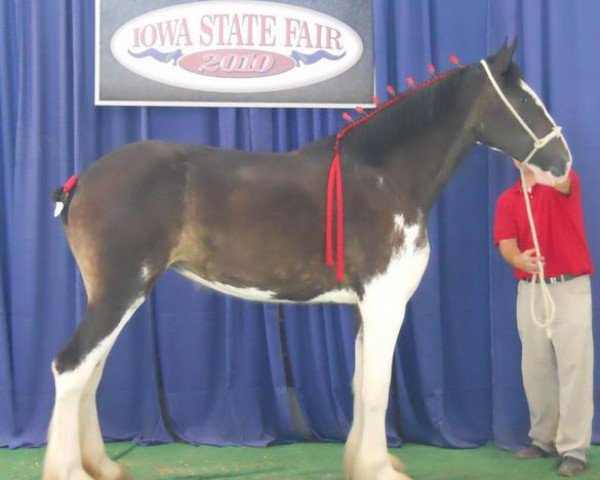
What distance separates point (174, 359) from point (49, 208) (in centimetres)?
97

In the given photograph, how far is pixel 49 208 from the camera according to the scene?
362 centimetres

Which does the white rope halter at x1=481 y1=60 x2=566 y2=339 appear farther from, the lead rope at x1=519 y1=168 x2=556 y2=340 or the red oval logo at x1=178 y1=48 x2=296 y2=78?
the red oval logo at x1=178 y1=48 x2=296 y2=78

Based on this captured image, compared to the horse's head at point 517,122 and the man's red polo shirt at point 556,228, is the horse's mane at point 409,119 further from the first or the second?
the man's red polo shirt at point 556,228

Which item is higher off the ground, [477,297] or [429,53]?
[429,53]

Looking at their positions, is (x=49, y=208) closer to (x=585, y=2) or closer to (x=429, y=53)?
(x=429, y=53)

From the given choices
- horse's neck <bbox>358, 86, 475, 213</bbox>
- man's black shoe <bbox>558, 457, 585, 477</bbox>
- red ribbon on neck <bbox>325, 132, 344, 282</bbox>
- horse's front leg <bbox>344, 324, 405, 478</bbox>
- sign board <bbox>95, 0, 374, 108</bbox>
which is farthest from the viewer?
sign board <bbox>95, 0, 374, 108</bbox>

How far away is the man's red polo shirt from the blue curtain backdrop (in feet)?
1.33

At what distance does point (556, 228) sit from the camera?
126 inches

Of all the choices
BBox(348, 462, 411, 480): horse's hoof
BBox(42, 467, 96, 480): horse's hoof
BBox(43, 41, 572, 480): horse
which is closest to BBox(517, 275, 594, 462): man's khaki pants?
BBox(43, 41, 572, 480): horse

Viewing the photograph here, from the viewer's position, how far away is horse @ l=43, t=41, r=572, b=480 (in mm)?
2613

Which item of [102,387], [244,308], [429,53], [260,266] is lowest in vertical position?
[102,387]

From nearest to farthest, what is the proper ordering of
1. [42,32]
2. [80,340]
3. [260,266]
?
[80,340] → [260,266] → [42,32]

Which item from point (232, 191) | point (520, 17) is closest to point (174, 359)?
point (232, 191)

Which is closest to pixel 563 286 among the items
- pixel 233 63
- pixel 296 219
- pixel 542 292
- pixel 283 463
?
pixel 542 292
